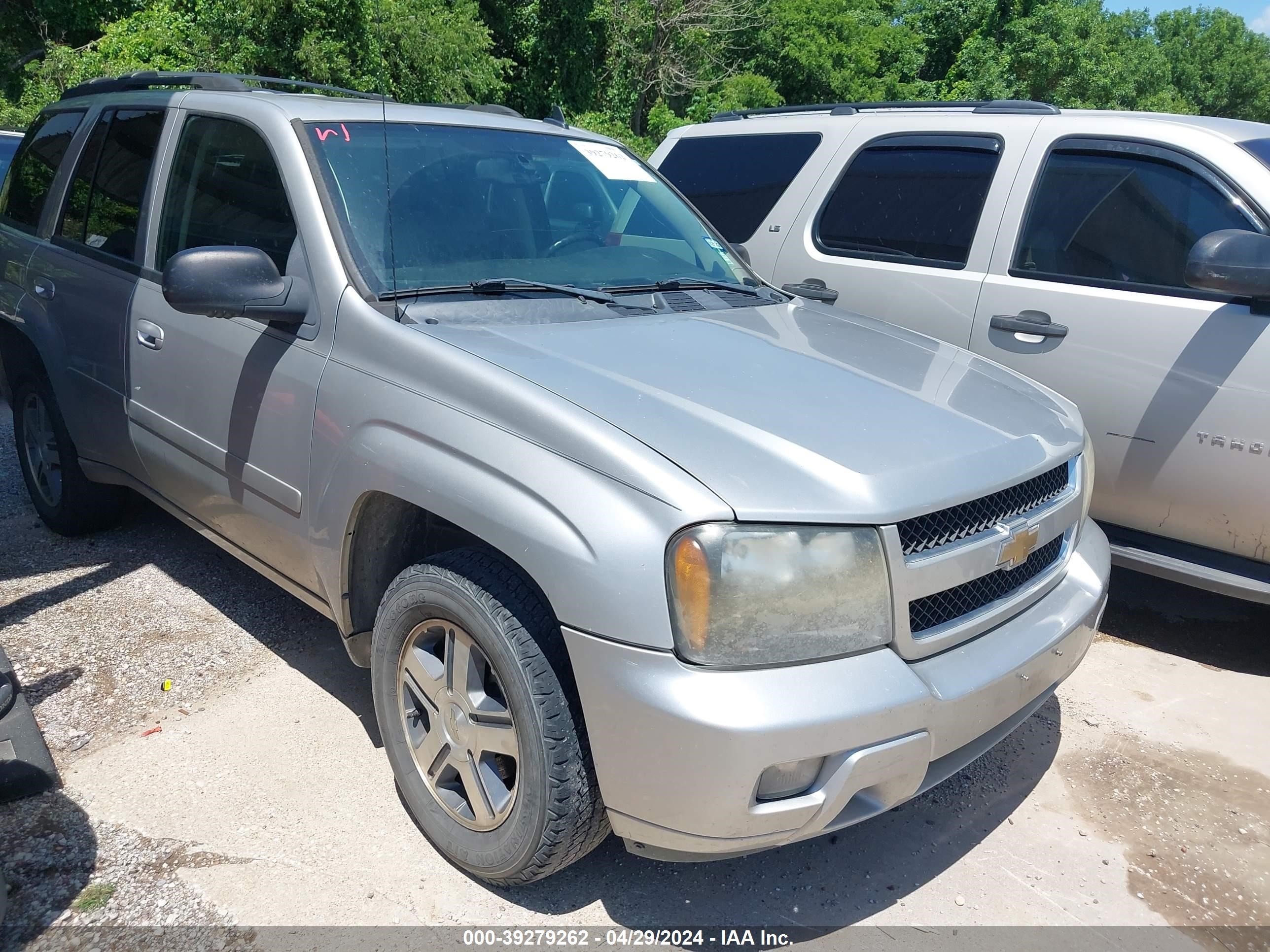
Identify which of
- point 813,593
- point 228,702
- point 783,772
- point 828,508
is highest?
point 828,508

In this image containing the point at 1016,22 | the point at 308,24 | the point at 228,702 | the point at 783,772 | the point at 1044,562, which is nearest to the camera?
the point at 783,772

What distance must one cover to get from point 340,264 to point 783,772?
5.96 ft

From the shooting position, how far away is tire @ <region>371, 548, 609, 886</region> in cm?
221

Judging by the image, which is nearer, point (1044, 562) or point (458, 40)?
point (1044, 562)

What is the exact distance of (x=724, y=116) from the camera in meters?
5.91

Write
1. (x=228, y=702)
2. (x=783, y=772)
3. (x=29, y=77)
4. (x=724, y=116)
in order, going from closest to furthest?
(x=783, y=772)
(x=228, y=702)
(x=724, y=116)
(x=29, y=77)

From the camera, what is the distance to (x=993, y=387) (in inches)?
116

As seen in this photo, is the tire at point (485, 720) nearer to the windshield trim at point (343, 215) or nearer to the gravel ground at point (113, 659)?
the gravel ground at point (113, 659)

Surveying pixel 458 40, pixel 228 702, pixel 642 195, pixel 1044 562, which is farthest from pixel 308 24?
pixel 1044 562

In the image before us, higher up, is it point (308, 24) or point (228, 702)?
point (308, 24)

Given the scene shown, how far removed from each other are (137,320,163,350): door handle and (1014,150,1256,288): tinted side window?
3376 millimetres

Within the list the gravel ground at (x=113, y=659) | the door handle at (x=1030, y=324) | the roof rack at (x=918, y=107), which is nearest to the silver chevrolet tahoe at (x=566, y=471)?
the gravel ground at (x=113, y=659)

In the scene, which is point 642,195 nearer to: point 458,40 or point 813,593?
point 813,593

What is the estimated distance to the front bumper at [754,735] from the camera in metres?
1.98
